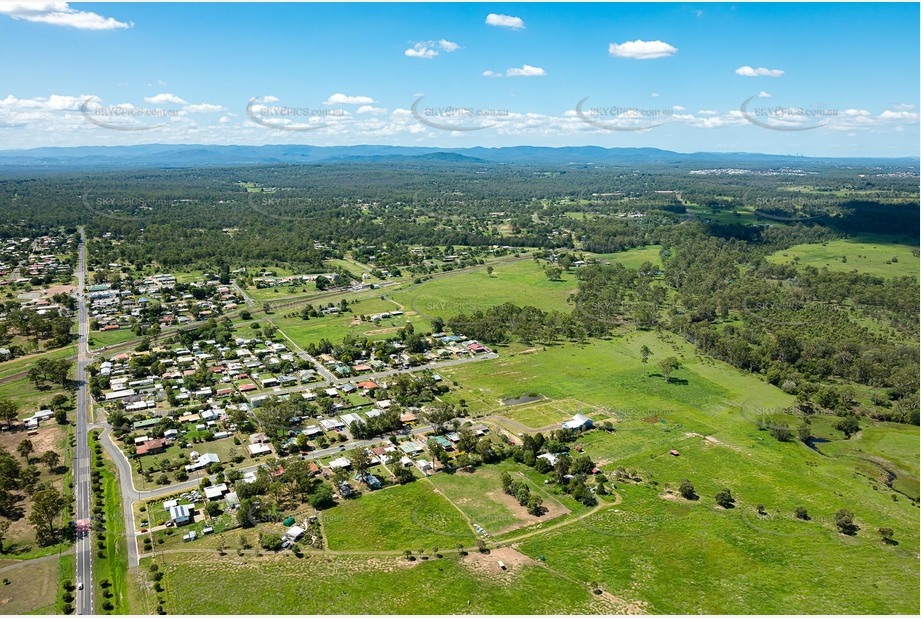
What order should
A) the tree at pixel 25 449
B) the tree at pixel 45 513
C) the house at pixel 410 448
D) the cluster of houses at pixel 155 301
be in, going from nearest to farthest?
the tree at pixel 45 513 → the tree at pixel 25 449 → the house at pixel 410 448 → the cluster of houses at pixel 155 301

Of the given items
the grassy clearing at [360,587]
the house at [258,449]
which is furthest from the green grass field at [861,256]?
the house at [258,449]

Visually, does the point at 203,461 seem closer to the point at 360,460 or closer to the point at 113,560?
the point at 113,560

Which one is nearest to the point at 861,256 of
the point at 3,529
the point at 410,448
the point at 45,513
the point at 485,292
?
the point at 485,292

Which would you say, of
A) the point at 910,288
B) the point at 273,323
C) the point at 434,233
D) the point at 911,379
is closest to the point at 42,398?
the point at 273,323

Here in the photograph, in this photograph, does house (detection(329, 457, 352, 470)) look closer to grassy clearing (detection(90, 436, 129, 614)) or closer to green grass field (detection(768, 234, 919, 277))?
grassy clearing (detection(90, 436, 129, 614))

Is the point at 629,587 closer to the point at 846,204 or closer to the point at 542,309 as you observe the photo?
the point at 542,309

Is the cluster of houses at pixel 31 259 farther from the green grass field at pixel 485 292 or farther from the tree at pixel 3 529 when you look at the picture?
the tree at pixel 3 529

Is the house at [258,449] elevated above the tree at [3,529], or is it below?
above
